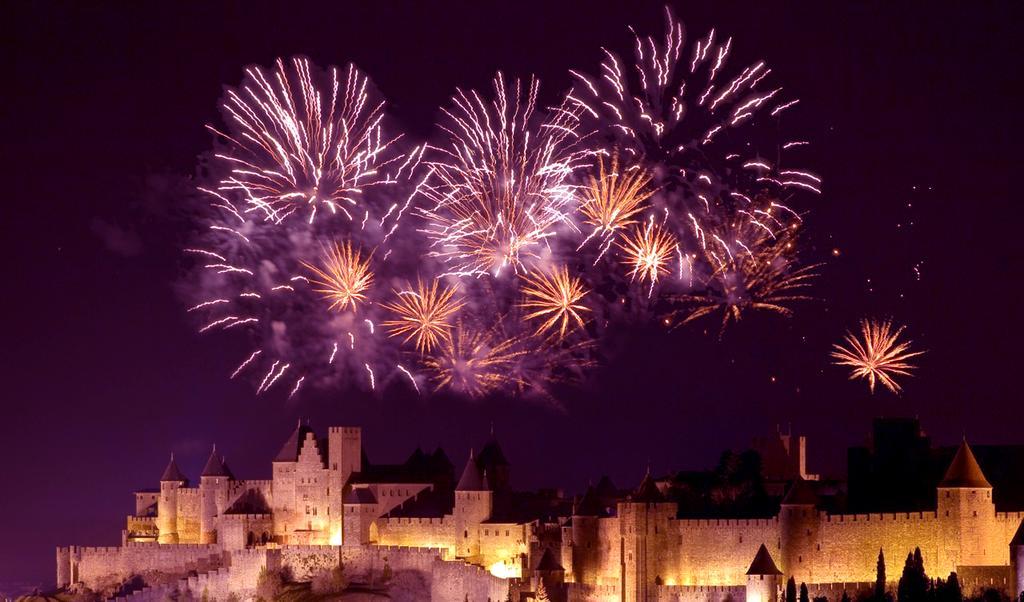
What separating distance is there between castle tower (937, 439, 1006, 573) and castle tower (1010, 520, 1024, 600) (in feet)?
8.14

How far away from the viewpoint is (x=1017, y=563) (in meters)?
79.2

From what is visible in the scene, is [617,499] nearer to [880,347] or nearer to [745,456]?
[745,456]

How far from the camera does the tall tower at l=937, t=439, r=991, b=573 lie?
8219 cm

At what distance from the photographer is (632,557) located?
84.5m

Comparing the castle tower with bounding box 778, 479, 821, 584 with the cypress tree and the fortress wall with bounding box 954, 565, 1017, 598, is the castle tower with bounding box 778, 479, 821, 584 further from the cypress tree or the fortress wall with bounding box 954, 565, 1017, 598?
the fortress wall with bounding box 954, 565, 1017, 598

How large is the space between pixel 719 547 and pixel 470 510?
553 inches

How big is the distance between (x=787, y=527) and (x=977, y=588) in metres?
7.66

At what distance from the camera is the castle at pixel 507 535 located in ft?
271

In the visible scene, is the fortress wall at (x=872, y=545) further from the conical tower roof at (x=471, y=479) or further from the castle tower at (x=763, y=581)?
the conical tower roof at (x=471, y=479)

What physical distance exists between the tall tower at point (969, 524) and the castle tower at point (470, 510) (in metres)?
21.4

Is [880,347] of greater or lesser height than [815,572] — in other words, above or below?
above

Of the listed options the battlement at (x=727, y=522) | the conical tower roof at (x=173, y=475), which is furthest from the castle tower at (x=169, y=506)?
the battlement at (x=727, y=522)

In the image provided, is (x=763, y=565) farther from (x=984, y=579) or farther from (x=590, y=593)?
(x=984, y=579)

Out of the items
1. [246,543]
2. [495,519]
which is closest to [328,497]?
[246,543]
